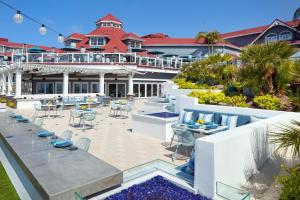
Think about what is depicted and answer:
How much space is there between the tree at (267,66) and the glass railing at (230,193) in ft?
23.7

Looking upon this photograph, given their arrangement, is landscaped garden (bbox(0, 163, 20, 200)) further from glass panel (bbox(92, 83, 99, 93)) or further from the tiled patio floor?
glass panel (bbox(92, 83, 99, 93))

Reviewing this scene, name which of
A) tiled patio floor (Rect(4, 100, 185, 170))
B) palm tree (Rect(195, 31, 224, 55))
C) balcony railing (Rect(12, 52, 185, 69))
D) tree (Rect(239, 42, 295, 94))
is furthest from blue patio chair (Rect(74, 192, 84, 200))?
palm tree (Rect(195, 31, 224, 55))

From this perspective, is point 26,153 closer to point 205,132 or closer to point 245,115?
point 205,132

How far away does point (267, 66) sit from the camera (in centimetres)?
962

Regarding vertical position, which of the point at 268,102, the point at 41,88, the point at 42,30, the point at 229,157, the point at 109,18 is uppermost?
the point at 109,18

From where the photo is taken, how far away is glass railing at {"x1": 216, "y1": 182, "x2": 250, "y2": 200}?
3.56 m

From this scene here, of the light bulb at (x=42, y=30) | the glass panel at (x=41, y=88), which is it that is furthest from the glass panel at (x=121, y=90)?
the light bulb at (x=42, y=30)

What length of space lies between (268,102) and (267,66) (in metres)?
1.45

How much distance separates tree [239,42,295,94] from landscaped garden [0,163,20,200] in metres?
8.99

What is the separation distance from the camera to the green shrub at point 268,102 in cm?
917

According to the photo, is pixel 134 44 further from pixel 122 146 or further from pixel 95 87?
pixel 122 146

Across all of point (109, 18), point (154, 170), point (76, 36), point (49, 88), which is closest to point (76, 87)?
point (49, 88)

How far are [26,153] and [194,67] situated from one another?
16.8m

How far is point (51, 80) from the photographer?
→ 29406mm
